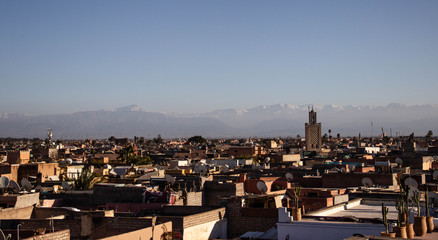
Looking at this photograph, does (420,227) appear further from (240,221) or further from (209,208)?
(209,208)

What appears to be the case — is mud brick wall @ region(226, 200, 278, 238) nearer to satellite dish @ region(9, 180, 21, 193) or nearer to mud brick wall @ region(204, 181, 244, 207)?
mud brick wall @ region(204, 181, 244, 207)

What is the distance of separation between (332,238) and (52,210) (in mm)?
9451

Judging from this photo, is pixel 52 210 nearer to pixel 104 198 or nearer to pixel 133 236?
pixel 104 198

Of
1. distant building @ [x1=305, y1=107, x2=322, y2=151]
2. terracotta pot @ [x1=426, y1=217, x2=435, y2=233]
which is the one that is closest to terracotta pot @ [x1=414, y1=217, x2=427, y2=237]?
terracotta pot @ [x1=426, y1=217, x2=435, y2=233]

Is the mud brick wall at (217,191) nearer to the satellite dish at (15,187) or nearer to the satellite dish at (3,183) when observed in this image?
the satellite dish at (15,187)

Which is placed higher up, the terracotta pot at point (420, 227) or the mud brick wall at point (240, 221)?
the terracotta pot at point (420, 227)

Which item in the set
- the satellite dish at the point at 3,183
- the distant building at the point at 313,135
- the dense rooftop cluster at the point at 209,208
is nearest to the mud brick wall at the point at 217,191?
the dense rooftop cluster at the point at 209,208

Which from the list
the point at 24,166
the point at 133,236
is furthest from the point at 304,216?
the point at 24,166

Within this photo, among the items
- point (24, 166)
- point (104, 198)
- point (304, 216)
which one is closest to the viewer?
point (304, 216)

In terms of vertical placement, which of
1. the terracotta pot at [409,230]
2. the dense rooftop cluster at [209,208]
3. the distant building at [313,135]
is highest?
the distant building at [313,135]

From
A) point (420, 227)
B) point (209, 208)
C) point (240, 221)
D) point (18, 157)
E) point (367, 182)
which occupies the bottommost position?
point (240, 221)

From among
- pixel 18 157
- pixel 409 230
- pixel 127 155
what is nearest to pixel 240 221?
pixel 409 230

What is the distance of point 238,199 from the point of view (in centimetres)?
1825

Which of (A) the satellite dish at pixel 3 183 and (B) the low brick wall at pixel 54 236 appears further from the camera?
(A) the satellite dish at pixel 3 183
